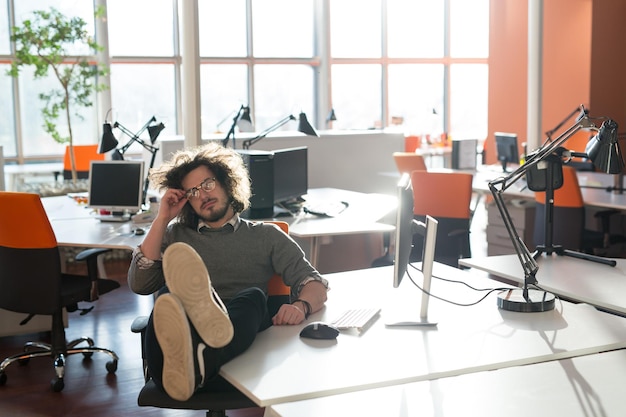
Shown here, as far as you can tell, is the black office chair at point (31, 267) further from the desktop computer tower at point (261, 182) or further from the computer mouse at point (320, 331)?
the computer mouse at point (320, 331)

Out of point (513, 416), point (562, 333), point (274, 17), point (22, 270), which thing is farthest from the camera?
point (274, 17)

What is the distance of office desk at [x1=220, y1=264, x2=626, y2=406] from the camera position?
83.4 inches

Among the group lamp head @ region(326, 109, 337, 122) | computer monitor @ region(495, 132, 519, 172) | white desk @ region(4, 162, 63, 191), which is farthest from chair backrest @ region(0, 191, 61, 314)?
lamp head @ region(326, 109, 337, 122)

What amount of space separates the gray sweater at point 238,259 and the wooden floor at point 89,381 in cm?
104

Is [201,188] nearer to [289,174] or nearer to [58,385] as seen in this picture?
[58,385]

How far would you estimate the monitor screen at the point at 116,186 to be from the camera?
5051 mm

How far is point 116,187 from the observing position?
510 cm

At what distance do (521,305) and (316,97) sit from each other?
31.3 feet

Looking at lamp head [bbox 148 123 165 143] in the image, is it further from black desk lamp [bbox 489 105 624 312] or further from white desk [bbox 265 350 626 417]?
white desk [bbox 265 350 626 417]

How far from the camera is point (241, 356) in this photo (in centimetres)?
233

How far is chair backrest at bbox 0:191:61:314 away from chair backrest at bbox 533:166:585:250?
3096 millimetres

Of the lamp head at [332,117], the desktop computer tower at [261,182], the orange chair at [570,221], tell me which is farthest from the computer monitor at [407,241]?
the lamp head at [332,117]

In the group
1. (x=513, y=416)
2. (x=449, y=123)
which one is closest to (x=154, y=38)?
(x=449, y=123)

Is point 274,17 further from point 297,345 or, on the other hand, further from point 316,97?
point 297,345
